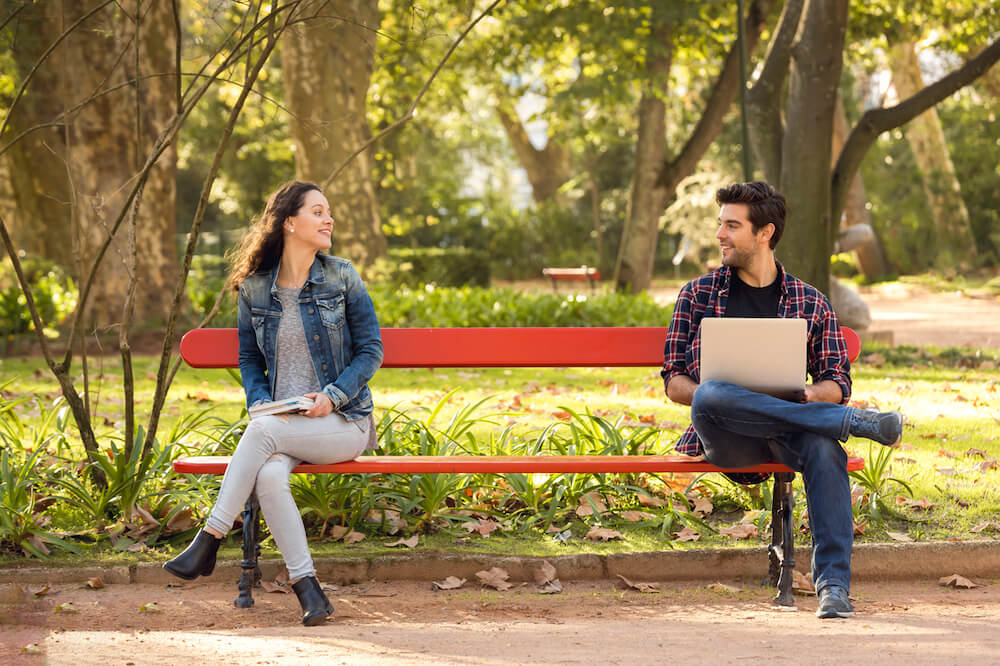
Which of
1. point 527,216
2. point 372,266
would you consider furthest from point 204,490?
point 527,216

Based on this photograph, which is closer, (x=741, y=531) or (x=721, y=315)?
(x=721, y=315)

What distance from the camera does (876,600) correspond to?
13.3ft

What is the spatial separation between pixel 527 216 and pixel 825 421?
94.5 ft

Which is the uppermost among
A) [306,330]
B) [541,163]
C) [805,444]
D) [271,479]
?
[541,163]

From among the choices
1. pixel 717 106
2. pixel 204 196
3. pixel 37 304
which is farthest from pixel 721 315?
pixel 717 106

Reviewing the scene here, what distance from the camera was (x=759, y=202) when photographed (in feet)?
13.9

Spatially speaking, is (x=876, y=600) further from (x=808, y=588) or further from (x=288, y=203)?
(x=288, y=203)

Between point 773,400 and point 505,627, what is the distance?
121 centimetres

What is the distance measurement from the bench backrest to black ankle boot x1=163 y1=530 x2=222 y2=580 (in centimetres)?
94

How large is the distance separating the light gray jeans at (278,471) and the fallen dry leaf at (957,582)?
2.33 meters

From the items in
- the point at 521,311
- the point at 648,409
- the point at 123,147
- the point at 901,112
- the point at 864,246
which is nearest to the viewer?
the point at 648,409

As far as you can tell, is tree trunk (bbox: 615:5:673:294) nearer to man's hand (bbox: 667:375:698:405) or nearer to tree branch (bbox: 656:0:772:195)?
tree branch (bbox: 656:0:772:195)

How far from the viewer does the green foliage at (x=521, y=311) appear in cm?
1230

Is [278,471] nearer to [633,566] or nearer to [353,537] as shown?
[353,537]
